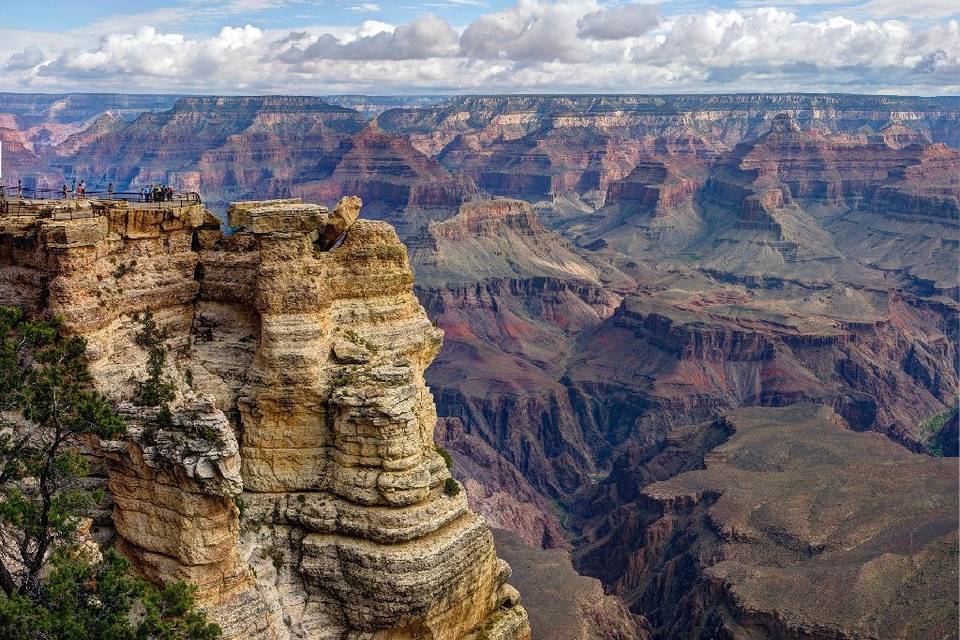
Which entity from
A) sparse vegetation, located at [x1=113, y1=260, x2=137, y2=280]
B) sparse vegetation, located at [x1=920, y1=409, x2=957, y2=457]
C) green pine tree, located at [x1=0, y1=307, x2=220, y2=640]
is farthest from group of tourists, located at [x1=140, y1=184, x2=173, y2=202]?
sparse vegetation, located at [x1=920, y1=409, x2=957, y2=457]

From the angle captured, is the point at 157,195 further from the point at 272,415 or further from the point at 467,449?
the point at 467,449

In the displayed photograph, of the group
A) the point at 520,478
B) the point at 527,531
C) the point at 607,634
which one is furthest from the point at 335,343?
the point at 520,478

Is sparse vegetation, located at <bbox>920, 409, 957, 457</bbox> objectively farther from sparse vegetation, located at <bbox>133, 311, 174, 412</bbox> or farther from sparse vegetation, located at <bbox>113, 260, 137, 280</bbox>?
sparse vegetation, located at <bbox>113, 260, 137, 280</bbox>

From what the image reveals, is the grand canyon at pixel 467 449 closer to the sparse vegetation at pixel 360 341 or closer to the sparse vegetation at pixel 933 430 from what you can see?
the sparse vegetation at pixel 360 341

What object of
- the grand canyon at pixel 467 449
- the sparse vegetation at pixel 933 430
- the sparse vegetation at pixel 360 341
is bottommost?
the sparse vegetation at pixel 933 430

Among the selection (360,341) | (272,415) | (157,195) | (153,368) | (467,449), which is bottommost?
(467,449)

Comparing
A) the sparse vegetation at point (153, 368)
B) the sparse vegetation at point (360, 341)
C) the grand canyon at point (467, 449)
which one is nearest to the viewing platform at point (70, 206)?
the grand canyon at point (467, 449)

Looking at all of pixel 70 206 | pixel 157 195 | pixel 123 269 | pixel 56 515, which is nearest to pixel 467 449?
pixel 157 195

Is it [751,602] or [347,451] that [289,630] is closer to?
[347,451]
